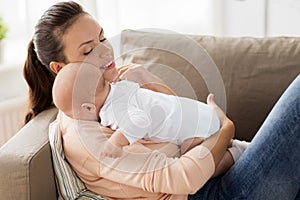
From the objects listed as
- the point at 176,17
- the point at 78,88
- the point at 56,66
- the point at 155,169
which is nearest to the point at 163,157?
the point at 155,169

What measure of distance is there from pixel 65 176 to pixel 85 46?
0.37 m

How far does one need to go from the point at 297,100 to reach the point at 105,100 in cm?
49

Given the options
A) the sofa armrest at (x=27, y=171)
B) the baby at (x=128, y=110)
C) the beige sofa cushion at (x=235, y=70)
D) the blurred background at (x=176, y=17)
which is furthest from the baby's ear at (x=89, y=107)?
the blurred background at (x=176, y=17)

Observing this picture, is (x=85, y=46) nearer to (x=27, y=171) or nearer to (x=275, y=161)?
(x=27, y=171)

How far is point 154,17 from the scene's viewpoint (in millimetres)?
2410

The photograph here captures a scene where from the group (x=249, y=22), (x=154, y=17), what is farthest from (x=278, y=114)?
(x=154, y=17)

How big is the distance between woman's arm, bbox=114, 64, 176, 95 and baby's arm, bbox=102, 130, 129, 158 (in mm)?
299

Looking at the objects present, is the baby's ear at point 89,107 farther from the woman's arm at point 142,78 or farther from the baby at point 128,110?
the woman's arm at point 142,78

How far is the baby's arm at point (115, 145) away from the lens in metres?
1.29

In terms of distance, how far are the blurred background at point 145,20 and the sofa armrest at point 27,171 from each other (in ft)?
2.74

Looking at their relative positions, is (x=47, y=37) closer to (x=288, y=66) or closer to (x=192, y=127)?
(x=192, y=127)

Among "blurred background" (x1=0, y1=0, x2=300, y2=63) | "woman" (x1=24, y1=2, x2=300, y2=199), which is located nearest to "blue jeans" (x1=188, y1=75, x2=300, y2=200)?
"woman" (x1=24, y1=2, x2=300, y2=199)

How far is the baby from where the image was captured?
4.24 ft

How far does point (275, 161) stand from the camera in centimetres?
130
